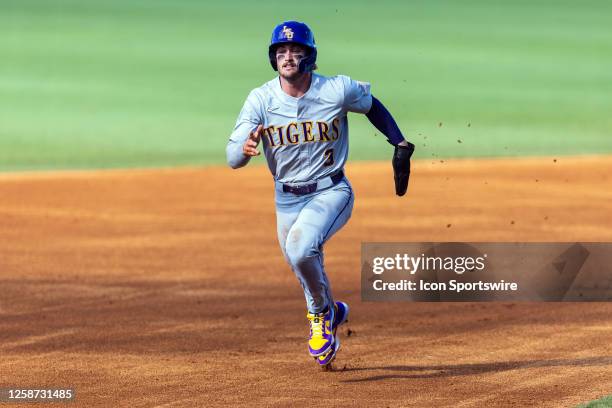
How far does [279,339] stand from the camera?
31.8ft

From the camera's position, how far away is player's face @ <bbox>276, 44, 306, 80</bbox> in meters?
8.12

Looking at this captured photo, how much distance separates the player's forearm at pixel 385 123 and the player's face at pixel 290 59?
25.8 inches

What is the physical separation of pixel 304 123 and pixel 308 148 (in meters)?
0.16

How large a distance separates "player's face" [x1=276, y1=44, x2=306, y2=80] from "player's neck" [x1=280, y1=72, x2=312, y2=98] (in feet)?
0.33

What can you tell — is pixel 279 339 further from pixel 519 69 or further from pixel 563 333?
pixel 519 69

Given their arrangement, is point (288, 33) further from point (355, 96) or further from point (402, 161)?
point (402, 161)

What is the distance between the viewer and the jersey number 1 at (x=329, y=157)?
27.2 ft

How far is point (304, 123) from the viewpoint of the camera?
8219 mm

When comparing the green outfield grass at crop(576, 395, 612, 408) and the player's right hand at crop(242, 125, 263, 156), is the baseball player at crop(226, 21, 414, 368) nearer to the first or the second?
the player's right hand at crop(242, 125, 263, 156)

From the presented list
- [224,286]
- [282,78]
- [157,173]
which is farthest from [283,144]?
[157,173]

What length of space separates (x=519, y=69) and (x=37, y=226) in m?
18.3

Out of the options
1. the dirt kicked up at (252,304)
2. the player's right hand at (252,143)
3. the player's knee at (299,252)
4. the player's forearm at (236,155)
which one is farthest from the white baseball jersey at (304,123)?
the dirt kicked up at (252,304)

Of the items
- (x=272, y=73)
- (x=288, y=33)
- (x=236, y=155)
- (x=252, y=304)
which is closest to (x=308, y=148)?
(x=236, y=155)

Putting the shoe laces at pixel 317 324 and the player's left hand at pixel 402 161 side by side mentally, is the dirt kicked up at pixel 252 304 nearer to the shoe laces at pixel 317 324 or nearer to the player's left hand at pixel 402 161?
the shoe laces at pixel 317 324
